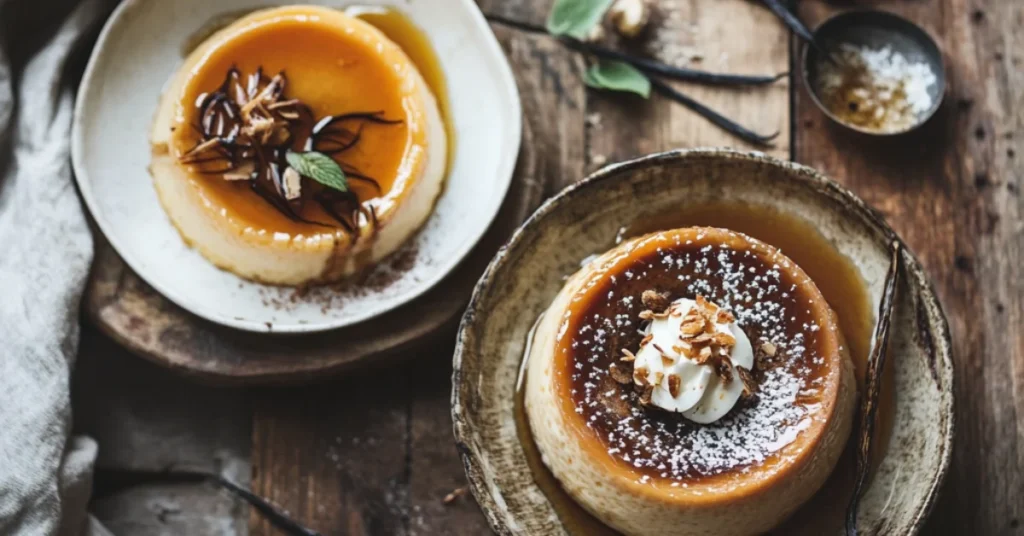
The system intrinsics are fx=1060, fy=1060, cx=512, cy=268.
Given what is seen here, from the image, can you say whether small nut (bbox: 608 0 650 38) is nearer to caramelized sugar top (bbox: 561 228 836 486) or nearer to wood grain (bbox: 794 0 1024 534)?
wood grain (bbox: 794 0 1024 534)

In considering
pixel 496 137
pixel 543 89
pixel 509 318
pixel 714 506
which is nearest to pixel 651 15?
pixel 543 89

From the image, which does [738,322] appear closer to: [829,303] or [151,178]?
[829,303]

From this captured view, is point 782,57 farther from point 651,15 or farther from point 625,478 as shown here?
point 625,478

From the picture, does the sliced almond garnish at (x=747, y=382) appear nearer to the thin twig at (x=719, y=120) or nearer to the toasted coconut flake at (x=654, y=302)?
the toasted coconut flake at (x=654, y=302)

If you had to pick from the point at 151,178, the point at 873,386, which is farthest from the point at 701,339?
the point at 151,178

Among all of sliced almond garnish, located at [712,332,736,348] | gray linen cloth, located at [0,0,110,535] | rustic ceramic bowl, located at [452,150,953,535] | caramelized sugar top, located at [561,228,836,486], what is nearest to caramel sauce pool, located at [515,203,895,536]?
rustic ceramic bowl, located at [452,150,953,535]

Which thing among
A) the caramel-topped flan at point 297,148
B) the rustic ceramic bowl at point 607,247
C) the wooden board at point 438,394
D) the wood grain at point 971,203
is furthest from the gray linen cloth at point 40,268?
the wood grain at point 971,203
